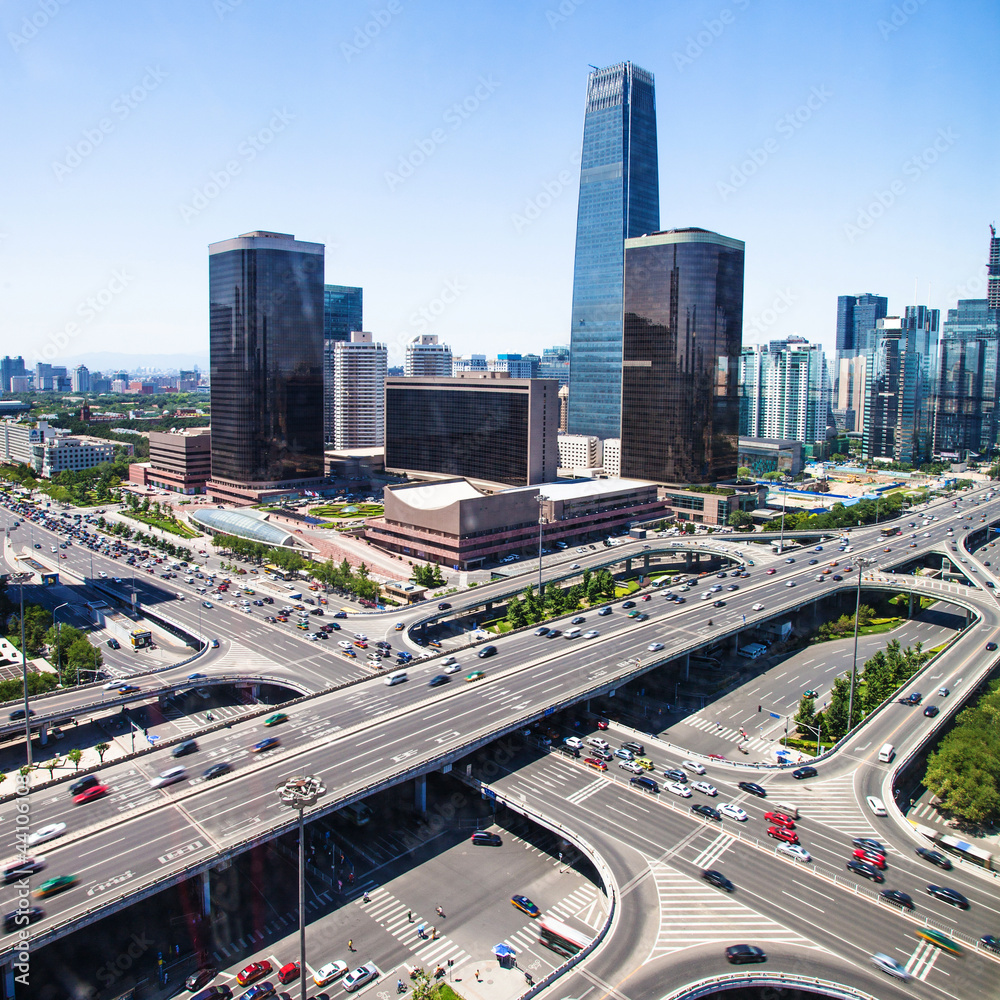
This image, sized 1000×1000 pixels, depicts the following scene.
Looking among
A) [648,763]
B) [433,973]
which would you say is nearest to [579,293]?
[648,763]

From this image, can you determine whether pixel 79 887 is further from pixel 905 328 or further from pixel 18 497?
pixel 905 328

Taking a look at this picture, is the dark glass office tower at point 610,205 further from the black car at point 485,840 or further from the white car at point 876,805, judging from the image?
the black car at point 485,840

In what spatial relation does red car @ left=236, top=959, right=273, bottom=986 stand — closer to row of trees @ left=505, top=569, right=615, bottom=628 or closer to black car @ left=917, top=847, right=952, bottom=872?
A: black car @ left=917, top=847, right=952, bottom=872

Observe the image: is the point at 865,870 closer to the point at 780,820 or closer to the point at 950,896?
the point at 950,896

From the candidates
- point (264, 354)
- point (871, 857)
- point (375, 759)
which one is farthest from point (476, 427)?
point (871, 857)

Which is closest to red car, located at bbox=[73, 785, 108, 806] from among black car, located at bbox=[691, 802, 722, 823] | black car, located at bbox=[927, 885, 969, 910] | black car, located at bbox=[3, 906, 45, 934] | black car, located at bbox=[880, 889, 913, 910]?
black car, located at bbox=[3, 906, 45, 934]

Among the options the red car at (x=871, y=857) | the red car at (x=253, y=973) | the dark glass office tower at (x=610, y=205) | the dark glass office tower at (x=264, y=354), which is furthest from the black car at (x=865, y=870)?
the dark glass office tower at (x=610, y=205)

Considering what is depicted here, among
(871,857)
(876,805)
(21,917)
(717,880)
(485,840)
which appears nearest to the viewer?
(21,917)
